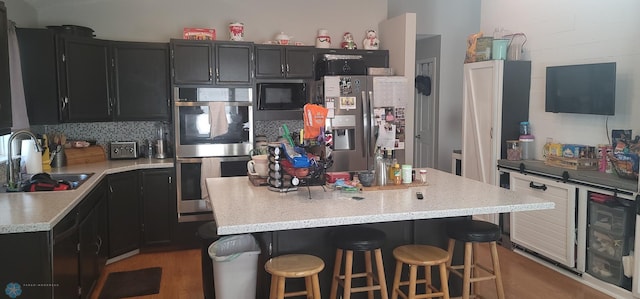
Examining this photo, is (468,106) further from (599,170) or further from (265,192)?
(265,192)

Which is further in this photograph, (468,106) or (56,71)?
(468,106)

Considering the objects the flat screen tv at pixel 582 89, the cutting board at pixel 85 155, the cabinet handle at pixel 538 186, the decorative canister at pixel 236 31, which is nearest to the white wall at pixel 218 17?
the decorative canister at pixel 236 31

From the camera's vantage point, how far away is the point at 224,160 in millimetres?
4898

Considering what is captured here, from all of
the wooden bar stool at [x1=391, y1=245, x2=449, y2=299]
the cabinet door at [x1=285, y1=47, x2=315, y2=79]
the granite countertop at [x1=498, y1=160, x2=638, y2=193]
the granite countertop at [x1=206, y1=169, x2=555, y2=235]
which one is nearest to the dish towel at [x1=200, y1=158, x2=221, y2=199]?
the cabinet door at [x1=285, y1=47, x2=315, y2=79]

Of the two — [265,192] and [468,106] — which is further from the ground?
[468,106]

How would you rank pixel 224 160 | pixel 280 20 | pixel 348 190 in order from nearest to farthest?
pixel 348 190
pixel 224 160
pixel 280 20

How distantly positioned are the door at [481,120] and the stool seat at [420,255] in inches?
91.0

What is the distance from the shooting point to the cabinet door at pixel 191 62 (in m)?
4.77

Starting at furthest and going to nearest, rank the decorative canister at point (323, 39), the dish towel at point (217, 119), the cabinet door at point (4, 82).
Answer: the decorative canister at point (323, 39) < the dish towel at point (217, 119) < the cabinet door at point (4, 82)

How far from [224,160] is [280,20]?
5.70ft

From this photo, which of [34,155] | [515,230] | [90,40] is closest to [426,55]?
[515,230]

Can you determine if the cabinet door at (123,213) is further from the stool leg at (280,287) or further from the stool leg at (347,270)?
the stool leg at (347,270)

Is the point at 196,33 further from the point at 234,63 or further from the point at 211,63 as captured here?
the point at 234,63

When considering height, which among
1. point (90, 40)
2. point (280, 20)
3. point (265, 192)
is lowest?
point (265, 192)
